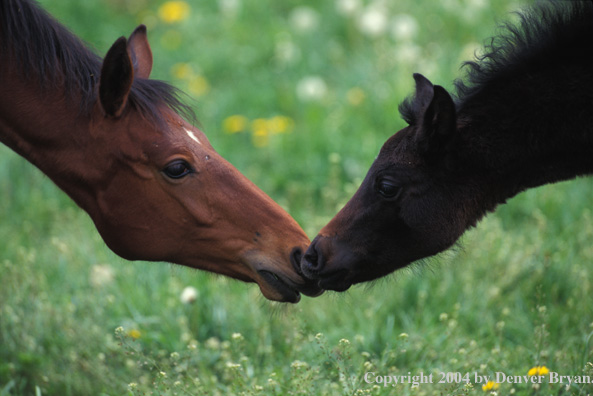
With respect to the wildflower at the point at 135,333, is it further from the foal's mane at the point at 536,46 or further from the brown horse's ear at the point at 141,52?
the foal's mane at the point at 536,46

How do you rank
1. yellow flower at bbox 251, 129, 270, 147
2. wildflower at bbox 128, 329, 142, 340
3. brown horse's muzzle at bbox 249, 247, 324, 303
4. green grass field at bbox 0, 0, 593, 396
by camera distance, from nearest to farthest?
brown horse's muzzle at bbox 249, 247, 324, 303
green grass field at bbox 0, 0, 593, 396
wildflower at bbox 128, 329, 142, 340
yellow flower at bbox 251, 129, 270, 147

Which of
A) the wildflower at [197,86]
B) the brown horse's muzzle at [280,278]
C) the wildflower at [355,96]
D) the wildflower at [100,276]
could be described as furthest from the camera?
the wildflower at [197,86]

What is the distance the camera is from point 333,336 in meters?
4.38

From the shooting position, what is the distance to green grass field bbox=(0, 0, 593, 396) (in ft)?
12.3

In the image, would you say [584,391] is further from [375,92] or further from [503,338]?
[375,92]

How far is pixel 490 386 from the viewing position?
3.31 metres

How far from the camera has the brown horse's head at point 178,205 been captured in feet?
10.8

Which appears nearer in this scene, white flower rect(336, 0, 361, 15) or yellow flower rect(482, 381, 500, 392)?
yellow flower rect(482, 381, 500, 392)

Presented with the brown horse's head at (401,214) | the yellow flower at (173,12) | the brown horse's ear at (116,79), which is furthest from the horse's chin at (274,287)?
the yellow flower at (173,12)

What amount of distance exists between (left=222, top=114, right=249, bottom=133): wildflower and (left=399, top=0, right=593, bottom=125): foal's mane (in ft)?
11.8

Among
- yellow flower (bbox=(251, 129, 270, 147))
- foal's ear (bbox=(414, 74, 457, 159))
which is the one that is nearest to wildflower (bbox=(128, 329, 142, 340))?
foal's ear (bbox=(414, 74, 457, 159))

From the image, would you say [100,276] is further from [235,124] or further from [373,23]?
[373,23]

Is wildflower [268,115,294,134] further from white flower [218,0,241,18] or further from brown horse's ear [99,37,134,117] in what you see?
brown horse's ear [99,37,134,117]

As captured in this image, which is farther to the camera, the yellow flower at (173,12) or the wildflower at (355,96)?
the yellow flower at (173,12)
